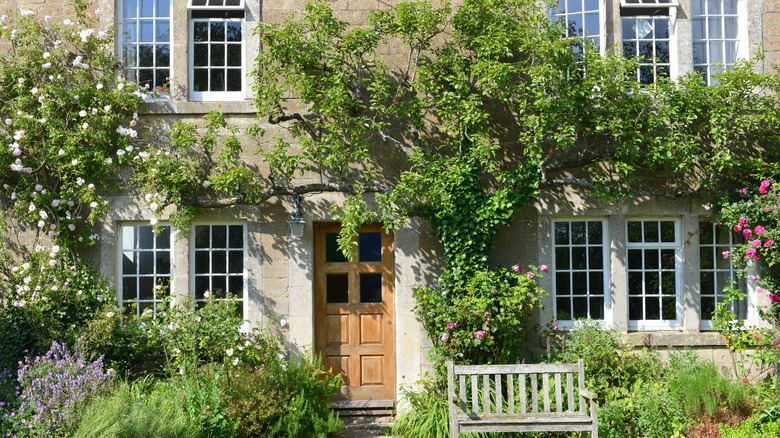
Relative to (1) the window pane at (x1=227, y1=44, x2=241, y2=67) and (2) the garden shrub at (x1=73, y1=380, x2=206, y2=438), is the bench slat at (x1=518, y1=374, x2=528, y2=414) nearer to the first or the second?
(2) the garden shrub at (x1=73, y1=380, x2=206, y2=438)

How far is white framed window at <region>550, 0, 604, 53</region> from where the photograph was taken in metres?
8.49

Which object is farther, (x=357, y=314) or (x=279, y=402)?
(x=357, y=314)

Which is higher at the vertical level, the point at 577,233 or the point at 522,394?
the point at 577,233

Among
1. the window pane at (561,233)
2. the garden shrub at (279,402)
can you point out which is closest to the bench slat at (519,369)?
the garden shrub at (279,402)

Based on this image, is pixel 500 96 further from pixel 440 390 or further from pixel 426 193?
pixel 440 390

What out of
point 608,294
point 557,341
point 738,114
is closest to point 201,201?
point 557,341

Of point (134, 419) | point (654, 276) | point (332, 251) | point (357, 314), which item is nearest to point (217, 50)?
point (332, 251)

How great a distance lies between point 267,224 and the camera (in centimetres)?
815

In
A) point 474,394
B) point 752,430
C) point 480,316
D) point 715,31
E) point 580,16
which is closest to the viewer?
point 474,394

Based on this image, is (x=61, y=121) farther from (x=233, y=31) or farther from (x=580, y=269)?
(x=580, y=269)

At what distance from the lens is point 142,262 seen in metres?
8.27

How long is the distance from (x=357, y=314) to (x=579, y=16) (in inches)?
180

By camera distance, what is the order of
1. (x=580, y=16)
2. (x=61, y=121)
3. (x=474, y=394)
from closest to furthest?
(x=474, y=394) < (x=61, y=121) < (x=580, y=16)

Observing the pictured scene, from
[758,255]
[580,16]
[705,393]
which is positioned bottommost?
[705,393]
